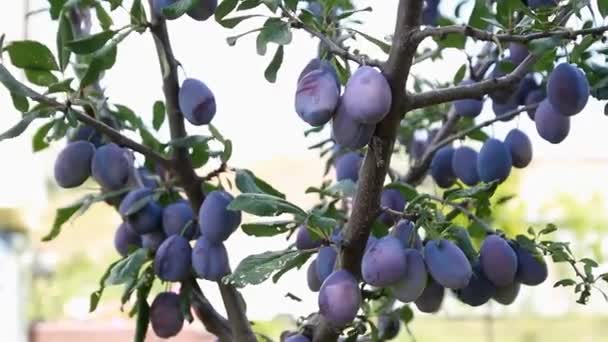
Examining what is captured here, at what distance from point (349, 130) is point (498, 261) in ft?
0.50

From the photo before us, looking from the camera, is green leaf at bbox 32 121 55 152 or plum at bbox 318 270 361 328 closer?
plum at bbox 318 270 361 328

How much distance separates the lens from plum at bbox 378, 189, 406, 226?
0.64 meters

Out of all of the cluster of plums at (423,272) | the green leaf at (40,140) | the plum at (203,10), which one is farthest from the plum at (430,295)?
the green leaf at (40,140)

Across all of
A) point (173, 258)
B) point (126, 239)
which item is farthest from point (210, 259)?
point (126, 239)

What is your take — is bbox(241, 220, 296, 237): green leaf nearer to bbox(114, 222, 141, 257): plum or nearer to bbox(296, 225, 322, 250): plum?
bbox(296, 225, 322, 250): plum

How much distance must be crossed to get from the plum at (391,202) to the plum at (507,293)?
8 centimetres

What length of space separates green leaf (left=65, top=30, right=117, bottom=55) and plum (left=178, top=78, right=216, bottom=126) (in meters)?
0.06

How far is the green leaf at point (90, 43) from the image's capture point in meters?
0.59

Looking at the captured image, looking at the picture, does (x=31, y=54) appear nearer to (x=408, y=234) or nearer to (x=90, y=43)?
(x=90, y=43)

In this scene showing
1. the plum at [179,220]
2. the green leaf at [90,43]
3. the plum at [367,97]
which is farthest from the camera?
the plum at [179,220]

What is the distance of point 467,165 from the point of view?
28.4 inches

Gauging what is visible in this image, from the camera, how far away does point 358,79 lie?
0.49m

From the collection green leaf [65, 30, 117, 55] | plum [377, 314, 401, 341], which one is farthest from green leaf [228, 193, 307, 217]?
plum [377, 314, 401, 341]

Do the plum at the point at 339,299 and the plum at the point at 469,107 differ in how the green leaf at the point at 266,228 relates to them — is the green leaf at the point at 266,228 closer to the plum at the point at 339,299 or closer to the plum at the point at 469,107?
the plum at the point at 339,299
